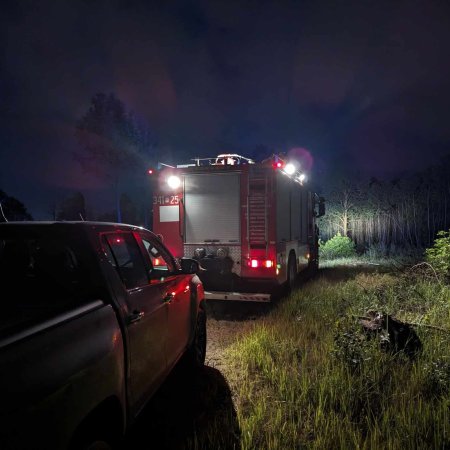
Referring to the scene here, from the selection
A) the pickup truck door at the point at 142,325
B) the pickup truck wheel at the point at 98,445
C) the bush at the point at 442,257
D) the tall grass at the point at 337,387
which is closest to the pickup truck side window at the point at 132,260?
the pickup truck door at the point at 142,325

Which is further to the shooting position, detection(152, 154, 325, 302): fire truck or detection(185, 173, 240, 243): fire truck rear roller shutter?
detection(185, 173, 240, 243): fire truck rear roller shutter

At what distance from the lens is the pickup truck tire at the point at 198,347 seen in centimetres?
438

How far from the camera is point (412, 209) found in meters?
→ 21.5

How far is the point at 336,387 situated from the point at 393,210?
65.2 ft

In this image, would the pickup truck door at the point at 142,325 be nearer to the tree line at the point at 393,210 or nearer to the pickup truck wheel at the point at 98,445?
the pickup truck wheel at the point at 98,445

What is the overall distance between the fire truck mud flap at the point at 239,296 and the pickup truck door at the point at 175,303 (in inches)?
119

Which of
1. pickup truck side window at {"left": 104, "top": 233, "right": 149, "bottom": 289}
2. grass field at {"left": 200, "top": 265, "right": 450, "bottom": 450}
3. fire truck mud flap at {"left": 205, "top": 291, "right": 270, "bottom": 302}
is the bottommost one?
grass field at {"left": 200, "top": 265, "right": 450, "bottom": 450}

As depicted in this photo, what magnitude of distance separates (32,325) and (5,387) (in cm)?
36

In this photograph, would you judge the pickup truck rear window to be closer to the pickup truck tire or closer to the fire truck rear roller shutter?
the pickup truck tire

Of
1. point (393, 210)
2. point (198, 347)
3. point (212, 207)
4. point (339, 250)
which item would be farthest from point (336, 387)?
point (393, 210)

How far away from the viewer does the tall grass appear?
2.95 metres

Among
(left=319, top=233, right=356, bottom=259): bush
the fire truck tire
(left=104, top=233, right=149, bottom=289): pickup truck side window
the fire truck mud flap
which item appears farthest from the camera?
(left=319, top=233, right=356, bottom=259): bush

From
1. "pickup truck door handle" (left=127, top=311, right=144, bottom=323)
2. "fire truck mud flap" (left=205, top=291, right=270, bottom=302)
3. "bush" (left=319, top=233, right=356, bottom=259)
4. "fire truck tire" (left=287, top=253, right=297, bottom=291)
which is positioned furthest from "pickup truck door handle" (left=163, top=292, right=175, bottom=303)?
"bush" (left=319, top=233, right=356, bottom=259)

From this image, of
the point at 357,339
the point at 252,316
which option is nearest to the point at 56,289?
the point at 357,339
